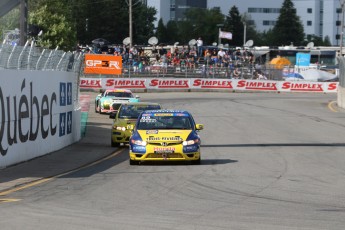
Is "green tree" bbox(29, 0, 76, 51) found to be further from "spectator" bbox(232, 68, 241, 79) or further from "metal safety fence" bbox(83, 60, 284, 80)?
"spectator" bbox(232, 68, 241, 79)

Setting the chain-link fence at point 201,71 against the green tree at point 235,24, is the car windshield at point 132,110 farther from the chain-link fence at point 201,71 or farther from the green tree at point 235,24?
the green tree at point 235,24

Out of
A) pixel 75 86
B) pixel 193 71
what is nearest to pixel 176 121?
pixel 75 86

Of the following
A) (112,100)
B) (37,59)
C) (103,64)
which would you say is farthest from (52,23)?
(37,59)

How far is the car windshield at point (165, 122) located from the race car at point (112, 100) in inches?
808

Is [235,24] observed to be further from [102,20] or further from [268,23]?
[102,20]

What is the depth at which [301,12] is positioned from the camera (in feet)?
512

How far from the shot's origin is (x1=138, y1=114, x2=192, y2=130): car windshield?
20.8m

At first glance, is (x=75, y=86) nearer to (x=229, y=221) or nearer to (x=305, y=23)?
(x=229, y=221)

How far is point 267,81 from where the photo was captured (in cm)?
7106

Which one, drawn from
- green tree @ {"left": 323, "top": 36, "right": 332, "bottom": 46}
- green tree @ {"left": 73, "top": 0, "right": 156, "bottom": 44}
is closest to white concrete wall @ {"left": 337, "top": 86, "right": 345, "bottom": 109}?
green tree @ {"left": 73, "top": 0, "right": 156, "bottom": 44}

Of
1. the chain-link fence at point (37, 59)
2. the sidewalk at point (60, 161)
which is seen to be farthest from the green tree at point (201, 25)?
the chain-link fence at point (37, 59)

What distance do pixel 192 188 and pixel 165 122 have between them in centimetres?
607

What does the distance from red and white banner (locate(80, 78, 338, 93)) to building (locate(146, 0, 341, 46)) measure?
7411cm

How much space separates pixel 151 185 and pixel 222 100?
40.4m
